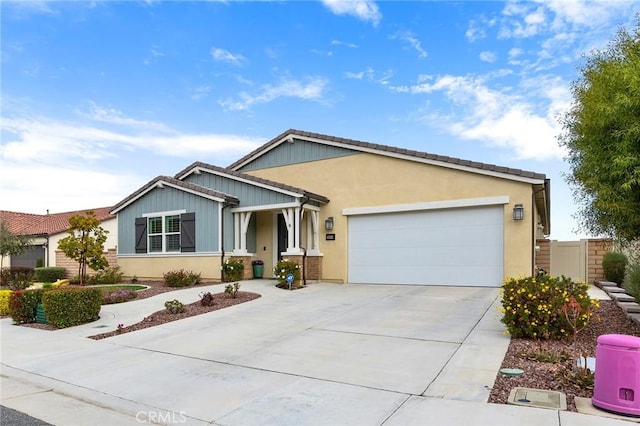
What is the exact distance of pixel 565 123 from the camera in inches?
388

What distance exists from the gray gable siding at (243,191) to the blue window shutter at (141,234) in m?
2.74

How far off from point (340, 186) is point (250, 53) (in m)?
5.43

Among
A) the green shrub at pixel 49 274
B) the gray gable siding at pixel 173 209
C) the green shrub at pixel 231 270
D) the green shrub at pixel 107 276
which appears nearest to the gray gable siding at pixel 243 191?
the gray gable siding at pixel 173 209

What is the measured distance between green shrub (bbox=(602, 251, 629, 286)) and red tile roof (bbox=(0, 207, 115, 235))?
82.4ft

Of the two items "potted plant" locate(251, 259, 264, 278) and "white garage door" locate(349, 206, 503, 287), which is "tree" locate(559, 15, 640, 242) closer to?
"white garage door" locate(349, 206, 503, 287)

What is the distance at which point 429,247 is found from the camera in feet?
46.5

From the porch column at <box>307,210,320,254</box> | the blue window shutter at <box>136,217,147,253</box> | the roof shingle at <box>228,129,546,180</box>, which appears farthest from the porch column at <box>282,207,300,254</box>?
the blue window shutter at <box>136,217,147,253</box>

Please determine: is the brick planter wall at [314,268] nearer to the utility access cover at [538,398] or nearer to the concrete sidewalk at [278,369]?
the concrete sidewalk at [278,369]

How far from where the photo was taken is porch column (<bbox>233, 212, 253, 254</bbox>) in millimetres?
16266

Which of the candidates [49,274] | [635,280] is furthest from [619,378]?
[49,274]

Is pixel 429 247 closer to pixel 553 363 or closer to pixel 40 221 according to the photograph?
pixel 553 363

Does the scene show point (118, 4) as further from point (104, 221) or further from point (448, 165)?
point (104, 221)

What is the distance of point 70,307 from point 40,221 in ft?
87.3

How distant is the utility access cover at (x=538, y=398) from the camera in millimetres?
4466
